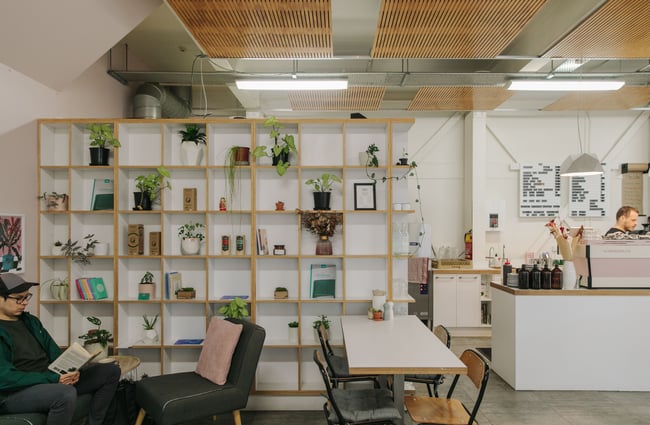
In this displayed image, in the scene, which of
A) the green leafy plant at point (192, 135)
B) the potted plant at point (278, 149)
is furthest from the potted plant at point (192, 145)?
the potted plant at point (278, 149)

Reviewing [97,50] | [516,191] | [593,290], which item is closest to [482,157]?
[516,191]

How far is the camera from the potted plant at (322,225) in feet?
14.8

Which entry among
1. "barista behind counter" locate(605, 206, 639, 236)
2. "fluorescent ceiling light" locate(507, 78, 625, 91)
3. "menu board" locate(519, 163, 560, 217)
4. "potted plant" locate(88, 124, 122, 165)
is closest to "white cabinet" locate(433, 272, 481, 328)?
"menu board" locate(519, 163, 560, 217)

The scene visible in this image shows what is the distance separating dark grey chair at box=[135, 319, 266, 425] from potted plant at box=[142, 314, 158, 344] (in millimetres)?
856

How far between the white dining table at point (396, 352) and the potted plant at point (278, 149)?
1646 mm

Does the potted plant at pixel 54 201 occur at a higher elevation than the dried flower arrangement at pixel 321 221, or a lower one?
higher

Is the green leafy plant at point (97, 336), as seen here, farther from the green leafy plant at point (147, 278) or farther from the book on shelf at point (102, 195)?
the book on shelf at point (102, 195)

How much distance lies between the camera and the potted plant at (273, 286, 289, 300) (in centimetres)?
454

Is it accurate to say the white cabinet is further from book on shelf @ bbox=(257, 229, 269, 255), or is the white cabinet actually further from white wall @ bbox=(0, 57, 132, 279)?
white wall @ bbox=(0, 57, 132, 279)

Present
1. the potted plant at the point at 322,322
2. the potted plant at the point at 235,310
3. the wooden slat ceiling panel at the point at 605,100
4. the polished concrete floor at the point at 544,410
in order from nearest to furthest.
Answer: the polished concrete floor at the point at 544,410 < the potted plant at the point at 235,310 < the potted plant at the point at 322,322 < the wooden slat ceiling panel at the point at 605,100

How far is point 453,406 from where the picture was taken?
3.18 meters

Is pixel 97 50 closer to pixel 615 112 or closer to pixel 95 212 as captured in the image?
pixel 95 212

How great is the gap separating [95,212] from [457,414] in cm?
381

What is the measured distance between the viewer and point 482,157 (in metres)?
7.55
